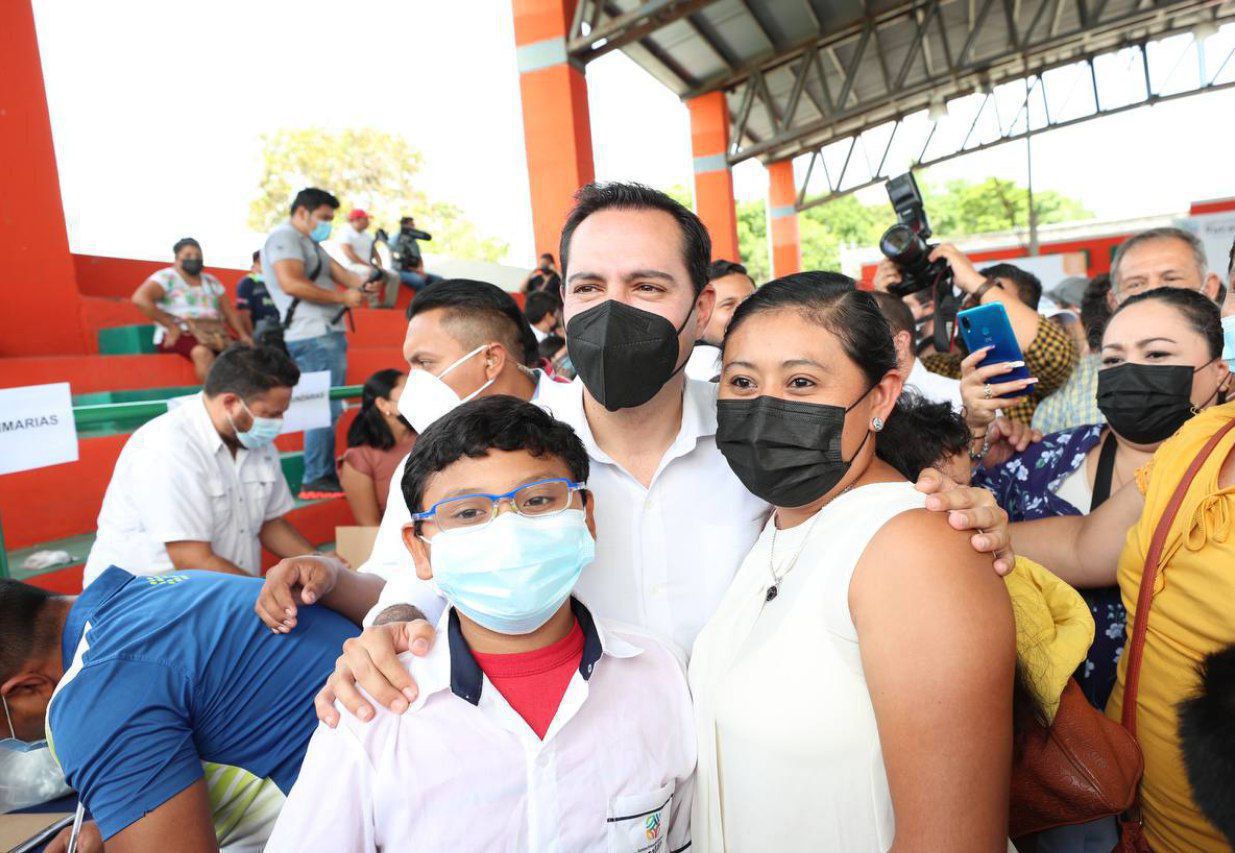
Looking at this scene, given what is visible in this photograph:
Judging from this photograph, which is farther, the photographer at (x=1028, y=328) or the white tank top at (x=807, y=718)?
the photographer at (x=1028, y=328)

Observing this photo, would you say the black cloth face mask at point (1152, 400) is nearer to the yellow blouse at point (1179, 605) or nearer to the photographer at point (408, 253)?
the yellow blouse at point (1179, 605)

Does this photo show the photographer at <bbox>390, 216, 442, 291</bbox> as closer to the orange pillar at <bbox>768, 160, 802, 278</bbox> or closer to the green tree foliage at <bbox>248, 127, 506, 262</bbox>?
the orange pillar at <bbox>768, 160, 802, 278</bbox>

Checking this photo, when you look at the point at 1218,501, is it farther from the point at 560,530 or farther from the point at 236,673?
the point at 236,673

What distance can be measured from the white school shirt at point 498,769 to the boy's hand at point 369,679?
0.10 feet

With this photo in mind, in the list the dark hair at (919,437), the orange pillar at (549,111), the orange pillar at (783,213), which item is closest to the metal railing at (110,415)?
the dark hair at (919,437)

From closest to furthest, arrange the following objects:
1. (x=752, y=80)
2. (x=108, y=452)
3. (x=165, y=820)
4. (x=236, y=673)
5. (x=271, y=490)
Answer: (x=165, y=820) → (x=236, y=673) → (x=271, y=490) → (x=108, y=452) → (x=752, y=80)

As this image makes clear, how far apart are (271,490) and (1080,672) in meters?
2.98

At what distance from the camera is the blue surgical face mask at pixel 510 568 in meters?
1.26

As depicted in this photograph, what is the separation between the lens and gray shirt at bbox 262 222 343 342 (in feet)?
16.7

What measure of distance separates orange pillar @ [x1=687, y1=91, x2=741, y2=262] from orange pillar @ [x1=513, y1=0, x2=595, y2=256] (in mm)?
6865

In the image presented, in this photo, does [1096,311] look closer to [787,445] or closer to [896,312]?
[896,312]

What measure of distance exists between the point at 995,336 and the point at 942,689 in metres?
1.53

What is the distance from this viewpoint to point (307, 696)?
1.76 meters

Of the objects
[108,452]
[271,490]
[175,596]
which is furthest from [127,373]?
[175,596]
